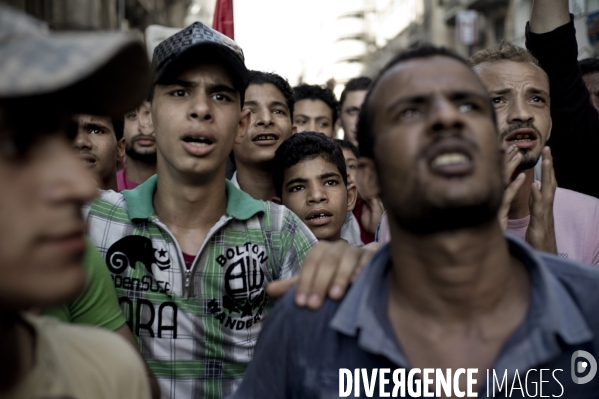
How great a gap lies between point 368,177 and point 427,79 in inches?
17.5

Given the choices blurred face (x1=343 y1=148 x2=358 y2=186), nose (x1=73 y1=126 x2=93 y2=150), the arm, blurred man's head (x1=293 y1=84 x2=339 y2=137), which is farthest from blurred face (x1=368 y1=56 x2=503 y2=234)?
blurred man's head (x1=293 y1=84 x2=339 y2=137)

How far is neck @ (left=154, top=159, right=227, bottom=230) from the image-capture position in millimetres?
3051

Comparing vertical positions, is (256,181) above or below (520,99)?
below

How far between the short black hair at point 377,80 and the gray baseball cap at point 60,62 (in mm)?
997

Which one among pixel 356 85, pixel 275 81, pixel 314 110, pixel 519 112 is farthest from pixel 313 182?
pixel 356 85

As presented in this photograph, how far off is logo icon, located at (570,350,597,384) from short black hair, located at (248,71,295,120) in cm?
372

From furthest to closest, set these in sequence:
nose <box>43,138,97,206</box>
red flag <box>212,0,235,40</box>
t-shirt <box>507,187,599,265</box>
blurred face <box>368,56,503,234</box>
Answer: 1. red flag <box>212,0,235,40</box>
2. t-shirt <box>507,187,599,265</box>
3. blurred face <box>368,56,503,234</box>
4. nose <box>43,138,97,206</box>

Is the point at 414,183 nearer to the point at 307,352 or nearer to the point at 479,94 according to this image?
the point at 479,94

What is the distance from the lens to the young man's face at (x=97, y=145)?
410 cm

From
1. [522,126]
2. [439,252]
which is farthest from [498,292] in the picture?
[522,126]

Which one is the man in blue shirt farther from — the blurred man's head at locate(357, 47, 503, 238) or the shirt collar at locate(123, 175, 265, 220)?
the shirt collar at locate(123, 175, 265, 220)

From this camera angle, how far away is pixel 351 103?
24.3ft

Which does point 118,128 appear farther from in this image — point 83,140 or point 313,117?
point 313,117

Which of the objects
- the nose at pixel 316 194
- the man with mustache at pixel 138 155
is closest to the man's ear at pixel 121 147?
the man with mustache at pixel 138 155
